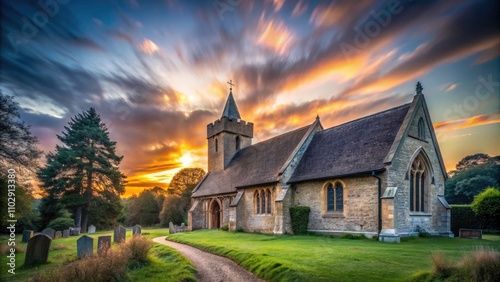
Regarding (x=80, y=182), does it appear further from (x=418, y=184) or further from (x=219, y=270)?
(x=418, y=184)

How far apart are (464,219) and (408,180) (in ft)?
42.5

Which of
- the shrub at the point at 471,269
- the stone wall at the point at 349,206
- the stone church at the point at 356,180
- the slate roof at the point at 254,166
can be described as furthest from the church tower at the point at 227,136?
the shrub at the point at 471,269

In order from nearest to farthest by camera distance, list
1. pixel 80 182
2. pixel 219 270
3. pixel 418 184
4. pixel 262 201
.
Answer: pixel 219 270, pixel 418 184, pixel 262 201, pixel 80 182

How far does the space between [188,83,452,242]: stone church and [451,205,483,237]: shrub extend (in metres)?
7.69

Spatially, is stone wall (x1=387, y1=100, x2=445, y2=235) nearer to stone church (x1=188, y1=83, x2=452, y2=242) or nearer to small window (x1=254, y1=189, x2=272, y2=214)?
stone church (x1=188, y1=83, x2=452, y2=242)

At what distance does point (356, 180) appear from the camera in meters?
17.5

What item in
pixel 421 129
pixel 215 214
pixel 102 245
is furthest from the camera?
pixel 215 214

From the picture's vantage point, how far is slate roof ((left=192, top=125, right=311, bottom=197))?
24.4 m

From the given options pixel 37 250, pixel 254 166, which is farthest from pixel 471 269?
pixel 254 166

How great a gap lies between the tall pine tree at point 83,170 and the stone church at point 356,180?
65.1 ft

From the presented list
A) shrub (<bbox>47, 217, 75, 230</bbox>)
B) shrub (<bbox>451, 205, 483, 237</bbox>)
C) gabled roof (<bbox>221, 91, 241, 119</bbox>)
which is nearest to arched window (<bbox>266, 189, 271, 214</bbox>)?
gabled roof (<bbox>221, 91, 241, 119</bbox>)

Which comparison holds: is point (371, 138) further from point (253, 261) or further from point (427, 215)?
point (253, 261)

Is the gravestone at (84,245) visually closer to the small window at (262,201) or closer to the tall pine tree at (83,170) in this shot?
A: the small window at (262,201)

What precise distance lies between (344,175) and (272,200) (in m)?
7.05
